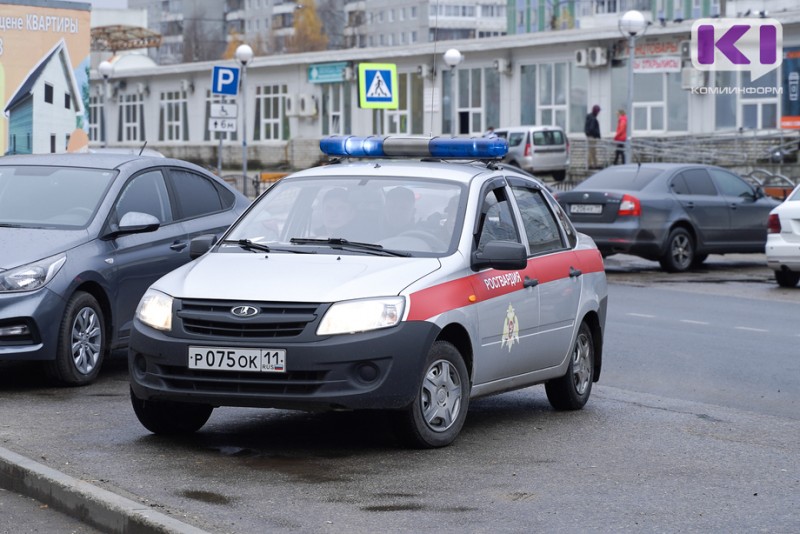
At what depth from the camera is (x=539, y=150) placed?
44.7 meters

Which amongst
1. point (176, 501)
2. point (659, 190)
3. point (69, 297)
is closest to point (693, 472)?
point (176, 501)

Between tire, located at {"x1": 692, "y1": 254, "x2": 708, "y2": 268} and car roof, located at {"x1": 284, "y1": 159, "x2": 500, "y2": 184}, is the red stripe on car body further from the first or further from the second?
tire, located at {"x1": 692, "y1": 254, "x2": 708, "y2": 268}

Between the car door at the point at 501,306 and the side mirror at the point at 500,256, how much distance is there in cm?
9

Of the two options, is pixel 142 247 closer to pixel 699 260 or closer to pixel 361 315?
pixel 361 315

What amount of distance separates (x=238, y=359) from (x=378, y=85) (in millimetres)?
17934

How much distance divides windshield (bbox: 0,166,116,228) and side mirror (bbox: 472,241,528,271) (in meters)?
3.52

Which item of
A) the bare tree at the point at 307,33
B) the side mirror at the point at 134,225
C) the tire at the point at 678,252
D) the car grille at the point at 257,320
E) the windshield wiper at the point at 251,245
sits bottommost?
the tire at the point at 678,252

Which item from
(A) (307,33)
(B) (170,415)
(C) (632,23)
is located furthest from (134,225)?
(A) (307,33)

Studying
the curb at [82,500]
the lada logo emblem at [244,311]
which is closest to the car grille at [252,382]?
the lada logo emblem at [244,311]

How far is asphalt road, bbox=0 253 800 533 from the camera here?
6.09 metres

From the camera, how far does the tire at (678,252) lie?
2144cm

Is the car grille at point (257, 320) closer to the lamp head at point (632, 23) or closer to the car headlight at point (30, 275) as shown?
the car headlight at point (30, 275)

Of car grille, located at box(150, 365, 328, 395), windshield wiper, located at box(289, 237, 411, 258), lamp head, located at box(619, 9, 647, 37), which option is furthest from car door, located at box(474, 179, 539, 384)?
lamp head, located at box(619, 9, 647, 37)

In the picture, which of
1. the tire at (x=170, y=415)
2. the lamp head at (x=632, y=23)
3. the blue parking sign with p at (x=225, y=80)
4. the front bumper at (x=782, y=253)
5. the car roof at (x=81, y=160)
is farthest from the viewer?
the lamp head at (x=632, y=23)
